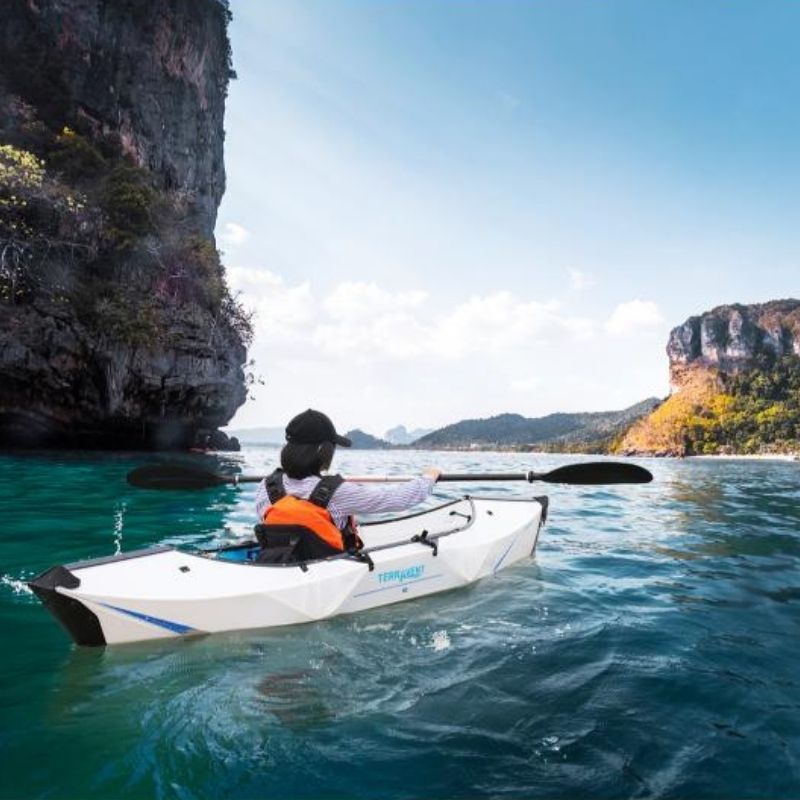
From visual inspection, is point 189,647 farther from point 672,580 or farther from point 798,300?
point 798,300

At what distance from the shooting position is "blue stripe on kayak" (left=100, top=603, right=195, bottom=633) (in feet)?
12.6

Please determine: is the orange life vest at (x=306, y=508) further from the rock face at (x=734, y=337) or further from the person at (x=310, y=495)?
the rock face at (x=734, y=337)

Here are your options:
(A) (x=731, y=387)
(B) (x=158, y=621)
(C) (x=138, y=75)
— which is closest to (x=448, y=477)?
(B) (x=158, y=621)

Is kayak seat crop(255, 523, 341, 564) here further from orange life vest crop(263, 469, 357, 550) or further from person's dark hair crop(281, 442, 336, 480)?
person's dark hair crop(281, 442, 336, 480)

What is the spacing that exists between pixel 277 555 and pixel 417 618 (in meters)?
1.42

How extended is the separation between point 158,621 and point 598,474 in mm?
5643

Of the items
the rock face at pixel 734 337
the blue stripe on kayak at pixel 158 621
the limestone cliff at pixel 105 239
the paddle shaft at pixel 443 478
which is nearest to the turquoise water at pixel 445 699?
the blue stripe on kayak at pixel 158 621

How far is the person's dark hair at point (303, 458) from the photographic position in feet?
15.3

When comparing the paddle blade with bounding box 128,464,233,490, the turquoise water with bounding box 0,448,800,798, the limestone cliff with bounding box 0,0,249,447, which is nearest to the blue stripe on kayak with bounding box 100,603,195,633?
the turquoise water with bounding box 0,448,800,798

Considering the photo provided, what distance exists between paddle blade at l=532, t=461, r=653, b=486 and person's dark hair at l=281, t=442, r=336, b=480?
3.54m

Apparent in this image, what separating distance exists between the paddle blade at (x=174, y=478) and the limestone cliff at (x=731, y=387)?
4500 inches

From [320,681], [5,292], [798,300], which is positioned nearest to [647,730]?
[320,681]

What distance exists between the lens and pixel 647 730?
3.12 metres

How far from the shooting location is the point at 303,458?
465 centimetres
